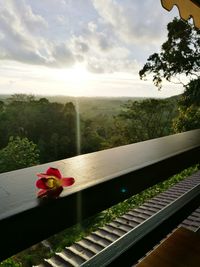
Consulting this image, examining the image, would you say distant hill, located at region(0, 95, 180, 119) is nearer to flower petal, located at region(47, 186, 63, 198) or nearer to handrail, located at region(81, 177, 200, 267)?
handrail, located at region(81, 177, 200, 267)

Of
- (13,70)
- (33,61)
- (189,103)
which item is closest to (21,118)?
(189,103)

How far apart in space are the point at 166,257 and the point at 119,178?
0.35 meters

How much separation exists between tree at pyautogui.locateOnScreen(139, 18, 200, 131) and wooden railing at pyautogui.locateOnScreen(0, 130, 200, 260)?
35.8ft

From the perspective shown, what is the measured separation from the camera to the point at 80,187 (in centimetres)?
60

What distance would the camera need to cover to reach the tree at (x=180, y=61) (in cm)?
1140

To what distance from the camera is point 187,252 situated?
34.2 inches

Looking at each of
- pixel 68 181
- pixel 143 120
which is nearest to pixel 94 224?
pixel 143 120

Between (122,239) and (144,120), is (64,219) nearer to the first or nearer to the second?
(122,239)

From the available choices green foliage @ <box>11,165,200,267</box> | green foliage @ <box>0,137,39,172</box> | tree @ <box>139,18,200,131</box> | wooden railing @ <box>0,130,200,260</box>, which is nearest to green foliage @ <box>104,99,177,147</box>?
green foliage @ <box>0,137,39,172</box>

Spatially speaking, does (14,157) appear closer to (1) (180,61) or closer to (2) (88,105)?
(1) (180,61)

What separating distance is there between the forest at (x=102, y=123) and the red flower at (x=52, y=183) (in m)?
9.20

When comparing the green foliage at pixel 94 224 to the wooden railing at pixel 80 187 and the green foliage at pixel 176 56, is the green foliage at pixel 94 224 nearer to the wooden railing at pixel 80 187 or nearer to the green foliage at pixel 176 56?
the green foliage at pixel 176 56

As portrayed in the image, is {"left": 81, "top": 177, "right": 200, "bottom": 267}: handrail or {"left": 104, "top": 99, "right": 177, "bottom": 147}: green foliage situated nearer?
{"left": 81, "top": 177, "right": 200, "bottom": 267}: handrail

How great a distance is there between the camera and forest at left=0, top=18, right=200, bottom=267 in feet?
37.9
